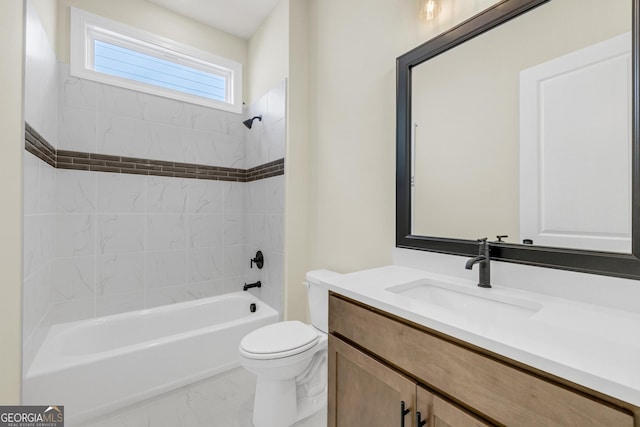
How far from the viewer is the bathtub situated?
4.91 feet

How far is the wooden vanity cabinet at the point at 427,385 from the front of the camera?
53 cm

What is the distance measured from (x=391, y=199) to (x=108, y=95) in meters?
2.30

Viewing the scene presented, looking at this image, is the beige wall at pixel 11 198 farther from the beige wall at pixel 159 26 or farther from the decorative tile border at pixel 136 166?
the beige wall at pixel 159 26

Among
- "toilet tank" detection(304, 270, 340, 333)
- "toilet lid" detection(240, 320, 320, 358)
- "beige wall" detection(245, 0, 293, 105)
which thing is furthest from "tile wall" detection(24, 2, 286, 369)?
"toilet lid" detection(240, 320, 320, 358)

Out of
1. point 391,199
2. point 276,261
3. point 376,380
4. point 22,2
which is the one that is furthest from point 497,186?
point 22,2

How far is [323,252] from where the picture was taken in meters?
2.10

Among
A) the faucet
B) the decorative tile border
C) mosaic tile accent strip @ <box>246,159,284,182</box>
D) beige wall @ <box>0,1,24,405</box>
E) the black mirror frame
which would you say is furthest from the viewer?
mosaic tile accent strip @ <box>246,159,284,182</box>

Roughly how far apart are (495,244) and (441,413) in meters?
0.66

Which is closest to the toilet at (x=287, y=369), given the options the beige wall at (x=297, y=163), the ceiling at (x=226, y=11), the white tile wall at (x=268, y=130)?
the beige wall at (x=297, y=163)

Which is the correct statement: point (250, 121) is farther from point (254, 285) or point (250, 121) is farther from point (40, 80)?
point (254, 285)

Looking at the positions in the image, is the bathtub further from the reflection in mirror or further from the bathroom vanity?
the reflection in mirror

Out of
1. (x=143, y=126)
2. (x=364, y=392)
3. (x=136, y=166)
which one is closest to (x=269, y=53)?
(x=143, y=126)

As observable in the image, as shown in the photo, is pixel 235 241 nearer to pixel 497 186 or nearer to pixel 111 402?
pixel 111 402

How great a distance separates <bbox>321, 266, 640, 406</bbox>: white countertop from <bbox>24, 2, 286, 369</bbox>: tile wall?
5.08ft
